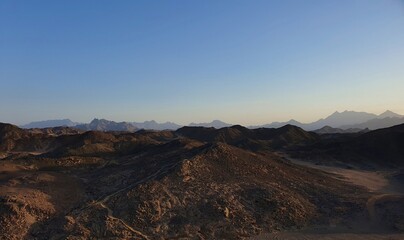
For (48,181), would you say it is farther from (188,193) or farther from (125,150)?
(125,150)

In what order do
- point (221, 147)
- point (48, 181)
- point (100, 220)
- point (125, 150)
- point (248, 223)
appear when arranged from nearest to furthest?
point (100, 220) → point (248, 223) → point (48, 181) → point (221, 147) → point (125, 150)

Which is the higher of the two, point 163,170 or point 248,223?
point 163,170

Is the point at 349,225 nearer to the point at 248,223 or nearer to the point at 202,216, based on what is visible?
the point at 248,223

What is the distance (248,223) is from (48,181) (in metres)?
15.7

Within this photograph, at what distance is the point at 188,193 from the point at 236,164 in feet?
25.5

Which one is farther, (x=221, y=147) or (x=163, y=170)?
(x=221, y=147)

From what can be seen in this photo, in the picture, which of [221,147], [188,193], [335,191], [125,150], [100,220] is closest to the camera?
[100,220]

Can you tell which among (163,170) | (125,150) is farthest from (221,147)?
(125,150)

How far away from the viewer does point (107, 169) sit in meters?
37.7

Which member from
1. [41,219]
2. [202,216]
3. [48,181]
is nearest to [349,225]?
[202,216]

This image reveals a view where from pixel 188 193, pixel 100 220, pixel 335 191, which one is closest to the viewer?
pixel 100 220

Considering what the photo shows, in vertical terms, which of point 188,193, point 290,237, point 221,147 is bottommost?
point 290,237

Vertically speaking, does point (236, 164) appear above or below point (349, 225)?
above

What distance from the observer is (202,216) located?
2520 centimetres
